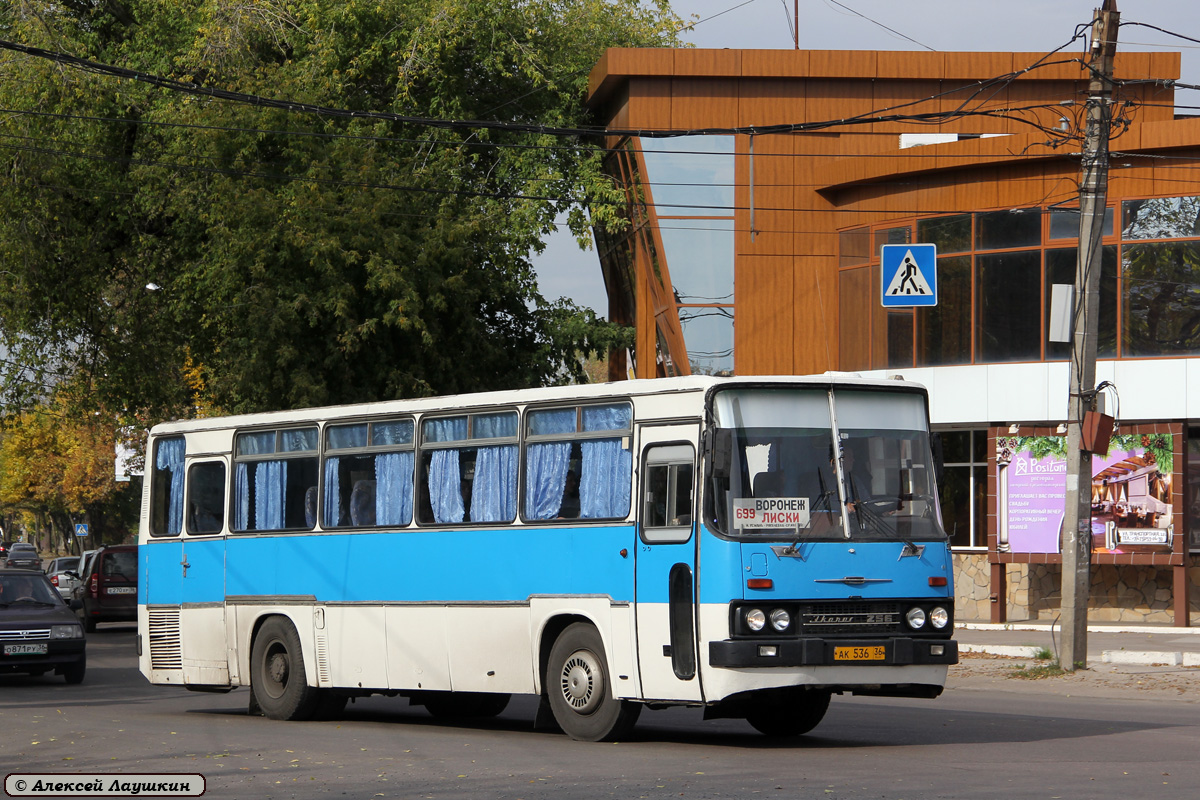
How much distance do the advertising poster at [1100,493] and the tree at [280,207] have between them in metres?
10.7

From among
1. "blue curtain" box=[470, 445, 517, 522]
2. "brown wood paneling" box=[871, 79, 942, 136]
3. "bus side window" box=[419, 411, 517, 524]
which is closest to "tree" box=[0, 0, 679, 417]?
"brown wood paneling" box=[871, 79, 942, 136]

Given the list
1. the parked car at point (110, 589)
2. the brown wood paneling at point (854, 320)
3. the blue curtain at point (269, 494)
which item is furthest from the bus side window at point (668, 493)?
the parked car at point (110, 589)

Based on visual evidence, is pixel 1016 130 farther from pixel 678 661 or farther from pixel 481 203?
pixel 678 661

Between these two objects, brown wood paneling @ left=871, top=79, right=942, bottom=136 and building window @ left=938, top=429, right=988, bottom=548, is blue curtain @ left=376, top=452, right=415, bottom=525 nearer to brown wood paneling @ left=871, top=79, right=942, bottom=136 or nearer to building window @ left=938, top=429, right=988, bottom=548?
building window @ left=938, top=429, right=988, bottom=548

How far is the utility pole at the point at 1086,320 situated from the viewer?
20000mm

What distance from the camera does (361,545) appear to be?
15703 mm

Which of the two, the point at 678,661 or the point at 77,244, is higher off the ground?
the point at 77,244

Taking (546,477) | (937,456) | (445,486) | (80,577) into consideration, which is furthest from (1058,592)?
(80,577)

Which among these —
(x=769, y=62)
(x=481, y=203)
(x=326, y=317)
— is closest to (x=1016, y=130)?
(x=769, y=62)

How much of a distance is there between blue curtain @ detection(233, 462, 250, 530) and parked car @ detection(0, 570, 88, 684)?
5.08m

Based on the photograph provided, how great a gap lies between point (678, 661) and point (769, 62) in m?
24.4

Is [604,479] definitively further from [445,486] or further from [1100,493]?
[1100,493]

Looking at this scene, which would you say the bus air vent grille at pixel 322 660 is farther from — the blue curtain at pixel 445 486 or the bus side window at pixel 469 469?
the blue curtain at pixel 445 486

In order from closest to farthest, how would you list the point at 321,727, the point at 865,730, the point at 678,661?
the point at 678,661 → the point at 865,730 → the point at 321,727
